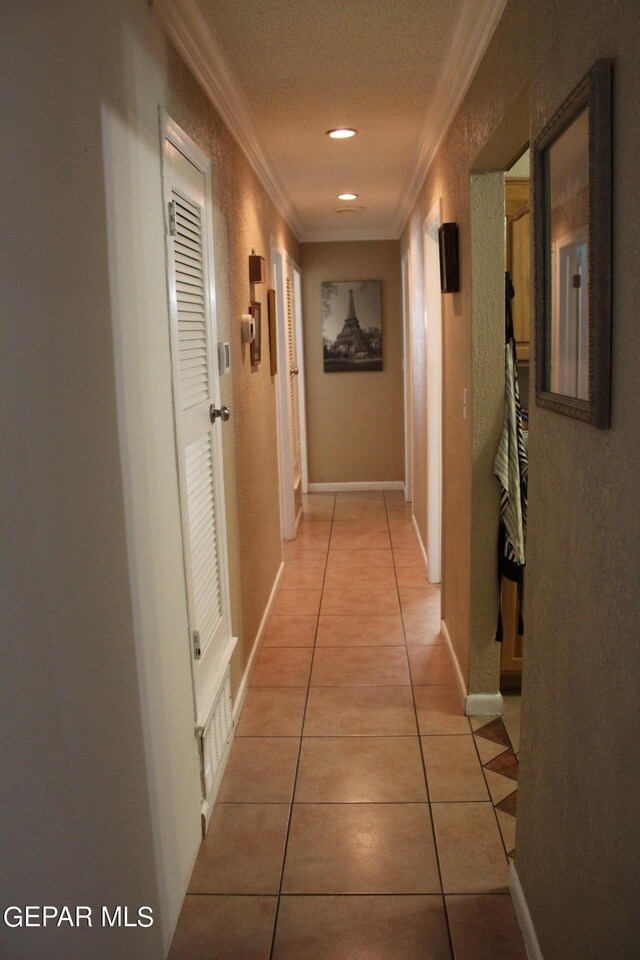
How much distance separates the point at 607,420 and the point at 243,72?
6.99 ft

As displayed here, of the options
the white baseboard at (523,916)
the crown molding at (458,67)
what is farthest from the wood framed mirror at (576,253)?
the white baseboard at (523,916)

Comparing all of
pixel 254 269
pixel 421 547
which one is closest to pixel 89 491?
pixel 254 269

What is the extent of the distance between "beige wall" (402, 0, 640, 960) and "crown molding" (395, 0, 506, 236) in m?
0.09

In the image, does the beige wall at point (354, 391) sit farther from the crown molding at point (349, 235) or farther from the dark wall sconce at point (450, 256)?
the dark wall sconce at point (450, 256)

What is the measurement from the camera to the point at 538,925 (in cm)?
176

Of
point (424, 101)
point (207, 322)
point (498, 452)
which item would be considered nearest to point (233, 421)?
point (207, 322)

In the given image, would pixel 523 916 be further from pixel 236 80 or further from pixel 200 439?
pixel 236 80

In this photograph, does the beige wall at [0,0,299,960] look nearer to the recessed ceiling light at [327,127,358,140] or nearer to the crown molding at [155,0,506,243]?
the crown molding at [155,0,506,243]

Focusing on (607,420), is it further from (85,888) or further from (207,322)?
(207,322)

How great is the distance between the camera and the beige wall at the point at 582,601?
1104 mm

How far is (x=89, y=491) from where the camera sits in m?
1.49

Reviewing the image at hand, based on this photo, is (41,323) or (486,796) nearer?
(41,323)

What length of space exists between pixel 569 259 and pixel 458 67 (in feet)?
5.21

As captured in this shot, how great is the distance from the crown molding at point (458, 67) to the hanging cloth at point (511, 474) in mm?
782
